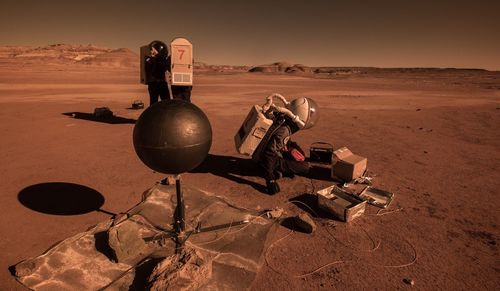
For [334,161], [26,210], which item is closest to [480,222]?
[334,161]

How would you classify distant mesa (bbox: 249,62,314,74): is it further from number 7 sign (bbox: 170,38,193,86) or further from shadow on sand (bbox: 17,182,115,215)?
shadow on sand (bbox: 17,182,115,215)

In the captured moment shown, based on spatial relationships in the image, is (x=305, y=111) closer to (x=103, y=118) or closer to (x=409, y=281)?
(x=409, y=281)

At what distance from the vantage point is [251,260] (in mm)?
4387

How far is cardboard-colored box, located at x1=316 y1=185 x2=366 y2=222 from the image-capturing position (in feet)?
17.9

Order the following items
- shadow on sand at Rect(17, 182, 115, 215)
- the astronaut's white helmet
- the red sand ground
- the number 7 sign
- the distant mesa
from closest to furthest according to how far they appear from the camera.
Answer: the red sand ground → shadow on sand at Rect(17, 182, 115, 215) → the astronaut's white helmet → the number 7 sign → the distant mesa

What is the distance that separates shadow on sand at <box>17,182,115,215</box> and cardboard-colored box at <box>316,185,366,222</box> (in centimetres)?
427

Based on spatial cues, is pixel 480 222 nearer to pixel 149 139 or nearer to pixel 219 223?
pixel 219 223

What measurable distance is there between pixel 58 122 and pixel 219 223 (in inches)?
472

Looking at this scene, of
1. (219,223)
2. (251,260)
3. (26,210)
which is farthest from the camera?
(26,210)

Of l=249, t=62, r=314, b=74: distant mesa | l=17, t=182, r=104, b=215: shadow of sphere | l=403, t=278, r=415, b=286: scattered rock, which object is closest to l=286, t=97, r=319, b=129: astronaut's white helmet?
l=403, t=278, r=415, b=286: scattered rock

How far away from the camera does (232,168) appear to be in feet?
27.0

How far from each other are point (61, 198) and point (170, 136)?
13.5ft

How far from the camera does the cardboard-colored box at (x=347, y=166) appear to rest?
6.96 metres

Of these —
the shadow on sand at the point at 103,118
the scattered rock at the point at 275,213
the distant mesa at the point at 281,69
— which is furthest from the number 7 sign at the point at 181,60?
the distant mesa at the point at 281,69
